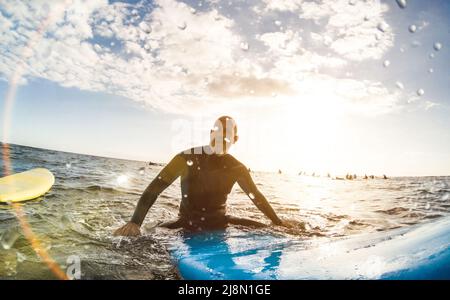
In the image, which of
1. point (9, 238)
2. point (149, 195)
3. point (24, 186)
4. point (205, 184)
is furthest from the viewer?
point (24, 186)

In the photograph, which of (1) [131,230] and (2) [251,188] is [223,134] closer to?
(2) [251,188]

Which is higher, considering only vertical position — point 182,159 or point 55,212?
point 182,159

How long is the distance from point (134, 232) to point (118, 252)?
0.40 meters

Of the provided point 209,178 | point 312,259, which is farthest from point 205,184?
point 312,259

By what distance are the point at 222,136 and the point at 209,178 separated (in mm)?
669

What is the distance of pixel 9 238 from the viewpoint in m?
3.51

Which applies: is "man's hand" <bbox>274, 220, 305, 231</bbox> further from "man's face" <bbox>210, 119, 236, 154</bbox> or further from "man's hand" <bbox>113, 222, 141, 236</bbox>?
"man's hand" <bbox>113, 222, 141, 236</bbox>

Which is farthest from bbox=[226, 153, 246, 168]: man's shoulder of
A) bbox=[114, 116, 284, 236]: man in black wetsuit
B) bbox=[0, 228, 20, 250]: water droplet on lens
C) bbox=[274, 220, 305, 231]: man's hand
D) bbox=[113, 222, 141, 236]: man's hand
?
bbox=[0, 228, 20, 250]: water droplet on lens

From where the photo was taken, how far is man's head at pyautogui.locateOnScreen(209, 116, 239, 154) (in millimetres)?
4086

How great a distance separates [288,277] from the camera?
250 centimetres

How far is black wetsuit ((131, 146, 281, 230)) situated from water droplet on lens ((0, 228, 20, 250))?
1929mm
